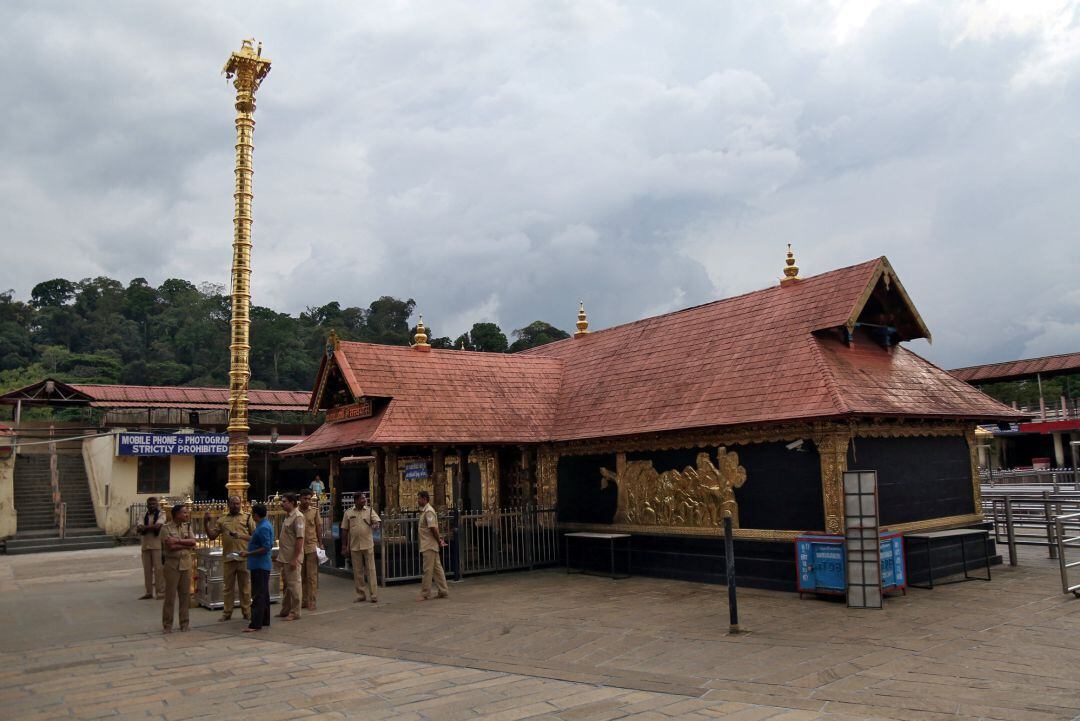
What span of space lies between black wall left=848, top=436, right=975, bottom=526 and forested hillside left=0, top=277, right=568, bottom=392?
44.7 m

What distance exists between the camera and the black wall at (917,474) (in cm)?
1186

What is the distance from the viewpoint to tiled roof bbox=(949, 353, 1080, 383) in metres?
34.8

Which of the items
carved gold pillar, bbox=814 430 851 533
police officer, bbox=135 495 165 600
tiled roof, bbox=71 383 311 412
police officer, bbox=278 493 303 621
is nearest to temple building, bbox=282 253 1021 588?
carved gold pillar, bbox=814 430 851 533

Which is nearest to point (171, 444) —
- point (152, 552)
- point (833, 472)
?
point (152, 552)

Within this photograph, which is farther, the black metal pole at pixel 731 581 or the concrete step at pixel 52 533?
the concrete step at pixel 52 533

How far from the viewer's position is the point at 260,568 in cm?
1043

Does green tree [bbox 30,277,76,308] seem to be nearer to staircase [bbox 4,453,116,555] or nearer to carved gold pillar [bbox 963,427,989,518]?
staircase [bbox 4,453,116,555]

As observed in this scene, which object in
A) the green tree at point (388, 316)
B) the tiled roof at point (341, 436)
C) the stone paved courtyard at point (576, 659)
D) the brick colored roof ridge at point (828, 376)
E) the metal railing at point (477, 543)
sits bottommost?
the stone paved courtyard at point (576, 659)

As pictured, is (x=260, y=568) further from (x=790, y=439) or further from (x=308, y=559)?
(x=790, y=439)

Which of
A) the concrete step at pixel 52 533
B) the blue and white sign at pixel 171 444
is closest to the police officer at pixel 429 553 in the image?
the blue and white sign at pixel 171 444

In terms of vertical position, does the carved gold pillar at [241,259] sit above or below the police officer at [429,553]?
above

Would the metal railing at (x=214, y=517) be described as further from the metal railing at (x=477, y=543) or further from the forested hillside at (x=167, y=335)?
the forested hillside at (x=167, y=335)

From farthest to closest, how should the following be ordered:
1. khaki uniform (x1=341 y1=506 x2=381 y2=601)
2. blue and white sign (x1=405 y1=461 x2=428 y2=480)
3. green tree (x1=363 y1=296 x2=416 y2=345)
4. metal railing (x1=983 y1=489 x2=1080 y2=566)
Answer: green tree (x1=363 y1=296 x2=416 y2=345) < blue and white sign (x1=405 y1=461 x2=428 y2=480) < metal railing (x1=983 y1=489 x2=1080 y2=566) < khaki uniform (x1=341 y1=506 x2=381 y2=601)

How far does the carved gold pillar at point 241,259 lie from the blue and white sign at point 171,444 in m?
11.9
